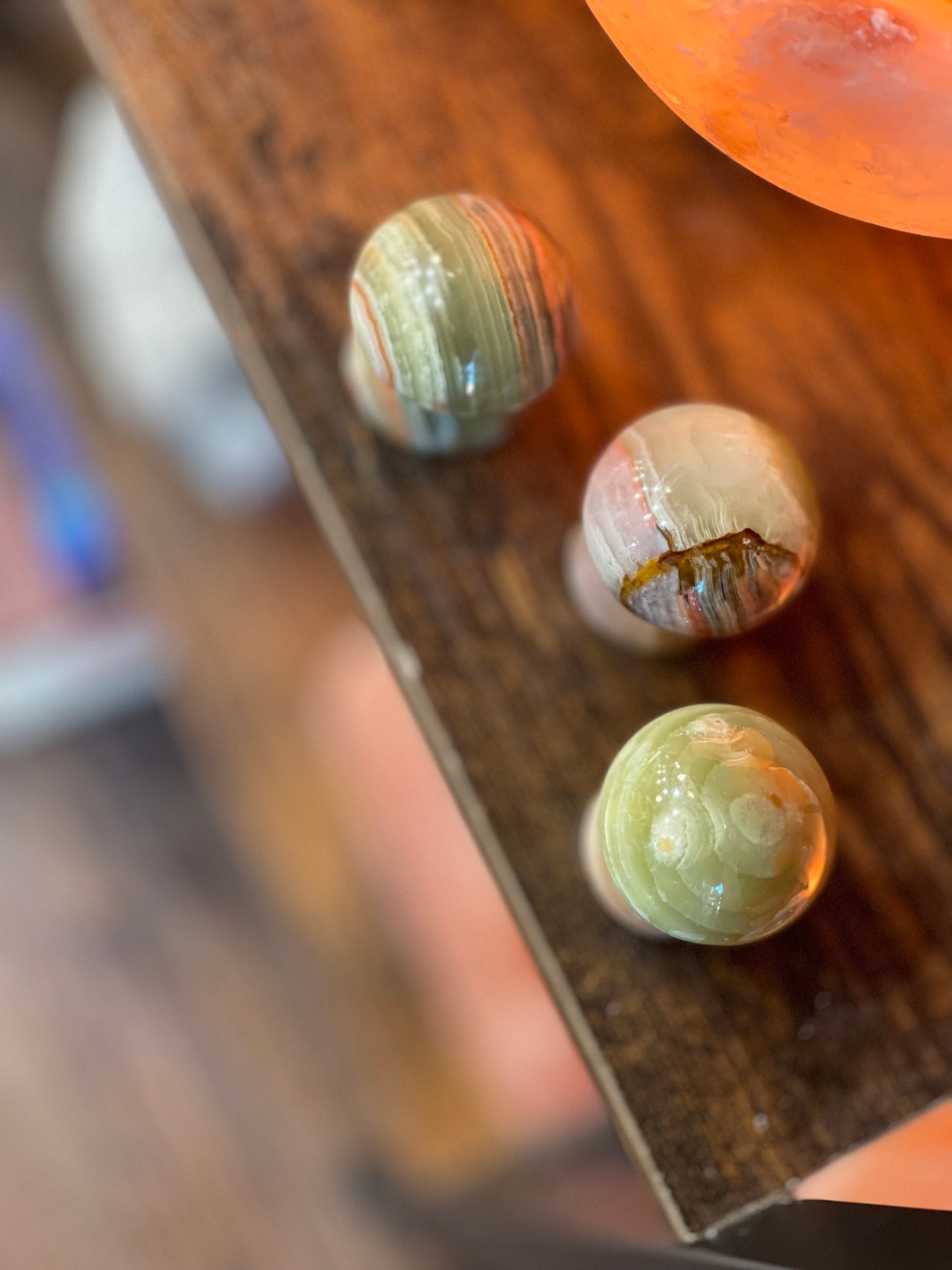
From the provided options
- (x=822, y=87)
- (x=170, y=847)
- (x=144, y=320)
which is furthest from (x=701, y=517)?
(x=170, y=847)

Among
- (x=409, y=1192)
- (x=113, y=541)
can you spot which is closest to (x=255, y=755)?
(x=113, y=541)

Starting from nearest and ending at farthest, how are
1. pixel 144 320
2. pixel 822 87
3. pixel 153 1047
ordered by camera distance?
pixel 822 87 → pixel 144 320 → pixel 153 1047

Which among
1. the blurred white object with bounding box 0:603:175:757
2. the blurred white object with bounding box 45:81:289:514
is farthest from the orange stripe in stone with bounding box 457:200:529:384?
the blurred white object with bounding box 0:603:175:757

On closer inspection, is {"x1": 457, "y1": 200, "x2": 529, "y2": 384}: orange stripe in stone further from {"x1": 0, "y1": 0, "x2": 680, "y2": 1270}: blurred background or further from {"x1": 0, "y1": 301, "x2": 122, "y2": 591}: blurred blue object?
{"x1": 0, "y1": 301, "x2": 122, "y2": 591}: blurred blue object

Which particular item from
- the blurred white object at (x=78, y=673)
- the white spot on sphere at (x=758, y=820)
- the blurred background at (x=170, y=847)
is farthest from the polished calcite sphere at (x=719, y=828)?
the blurred white object at (x=78, y=673)

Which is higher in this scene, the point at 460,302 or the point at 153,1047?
the point at 460,302

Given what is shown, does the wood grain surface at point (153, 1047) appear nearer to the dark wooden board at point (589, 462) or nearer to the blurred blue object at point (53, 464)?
the blurred blue object at point (53, 464)

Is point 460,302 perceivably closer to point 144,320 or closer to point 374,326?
point 374,326
